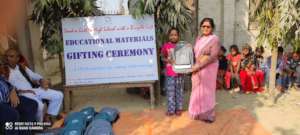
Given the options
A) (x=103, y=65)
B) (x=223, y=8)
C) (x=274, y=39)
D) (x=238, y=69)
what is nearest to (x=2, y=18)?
(x=103, y=65)

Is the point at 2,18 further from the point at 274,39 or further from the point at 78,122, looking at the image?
the point at 274,39

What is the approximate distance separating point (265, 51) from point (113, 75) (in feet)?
12.5

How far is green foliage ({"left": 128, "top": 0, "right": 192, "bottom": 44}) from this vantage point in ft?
19.2

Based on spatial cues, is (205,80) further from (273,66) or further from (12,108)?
(12,108)

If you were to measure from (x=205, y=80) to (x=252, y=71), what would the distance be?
211 centimetres

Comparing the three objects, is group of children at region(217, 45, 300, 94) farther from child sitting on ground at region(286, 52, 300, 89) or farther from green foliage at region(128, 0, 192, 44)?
green foliage at region(128, 0, 192, 44)

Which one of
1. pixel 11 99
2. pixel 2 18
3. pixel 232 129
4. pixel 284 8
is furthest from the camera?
pixel 284 8

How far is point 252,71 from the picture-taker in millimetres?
7215

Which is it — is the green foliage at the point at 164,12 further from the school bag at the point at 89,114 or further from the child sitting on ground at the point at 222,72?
the school bag at the point at 89,114

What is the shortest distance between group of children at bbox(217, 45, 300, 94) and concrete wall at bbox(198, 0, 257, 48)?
855 millimetres

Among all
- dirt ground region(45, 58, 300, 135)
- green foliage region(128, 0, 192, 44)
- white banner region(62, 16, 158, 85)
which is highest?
green foliage region(128, 0, 192, 44)

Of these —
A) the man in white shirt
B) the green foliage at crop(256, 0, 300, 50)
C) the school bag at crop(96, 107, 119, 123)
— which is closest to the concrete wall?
the green foliage at crop(256, 0, 300, 50)

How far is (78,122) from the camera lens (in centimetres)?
496

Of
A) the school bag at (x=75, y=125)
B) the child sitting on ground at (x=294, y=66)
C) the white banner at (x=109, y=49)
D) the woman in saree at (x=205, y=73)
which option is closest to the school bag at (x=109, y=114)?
the school bag at (x=75, y=125)
